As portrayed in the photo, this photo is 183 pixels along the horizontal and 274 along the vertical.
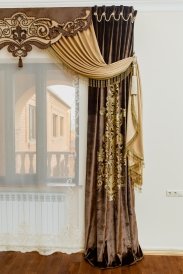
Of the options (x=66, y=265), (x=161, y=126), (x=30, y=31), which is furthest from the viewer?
(x=161, y=126)

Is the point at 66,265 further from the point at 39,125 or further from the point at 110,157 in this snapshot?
the point at 39,125

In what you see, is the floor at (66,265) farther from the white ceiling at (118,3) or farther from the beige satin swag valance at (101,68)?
the white ceiling at (118,3)

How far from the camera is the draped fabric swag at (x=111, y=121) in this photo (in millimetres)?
3105

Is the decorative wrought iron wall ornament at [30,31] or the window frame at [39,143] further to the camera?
the window frame at [39,143]

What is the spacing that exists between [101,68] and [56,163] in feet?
3.63

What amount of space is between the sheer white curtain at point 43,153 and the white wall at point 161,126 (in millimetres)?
684

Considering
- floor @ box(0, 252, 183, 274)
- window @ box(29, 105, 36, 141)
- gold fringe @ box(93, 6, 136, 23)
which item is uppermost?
gold fringe @ box(93, 6, 136, 23)

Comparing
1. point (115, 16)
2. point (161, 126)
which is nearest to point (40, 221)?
point (161, 126)

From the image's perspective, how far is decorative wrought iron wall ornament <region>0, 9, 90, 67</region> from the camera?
124 inches

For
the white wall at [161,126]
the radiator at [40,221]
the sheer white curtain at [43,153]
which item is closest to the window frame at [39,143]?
the sheer white curtain at [43,153]

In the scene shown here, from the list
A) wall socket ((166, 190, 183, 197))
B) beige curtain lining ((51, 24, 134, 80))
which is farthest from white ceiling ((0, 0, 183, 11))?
wall socket ((166, 190, 183, 197))

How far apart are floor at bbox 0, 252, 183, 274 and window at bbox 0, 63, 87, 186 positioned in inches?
30.4

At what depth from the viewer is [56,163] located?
3.31 metres

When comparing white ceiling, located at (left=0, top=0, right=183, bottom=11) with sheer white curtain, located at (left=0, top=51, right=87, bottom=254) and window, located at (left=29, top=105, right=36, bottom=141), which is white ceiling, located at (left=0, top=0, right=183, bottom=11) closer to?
sheer white curtain, located at (left=0, top=51, right=87, bottom=254)
